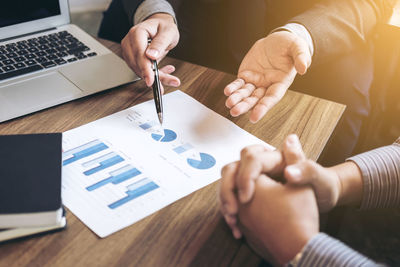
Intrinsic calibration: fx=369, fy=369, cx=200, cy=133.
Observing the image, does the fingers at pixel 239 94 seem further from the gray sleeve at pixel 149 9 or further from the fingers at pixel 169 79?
the gray sleeve at pixel 149 9

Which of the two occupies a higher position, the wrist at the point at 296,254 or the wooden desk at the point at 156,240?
the wrist at the point at 296,254

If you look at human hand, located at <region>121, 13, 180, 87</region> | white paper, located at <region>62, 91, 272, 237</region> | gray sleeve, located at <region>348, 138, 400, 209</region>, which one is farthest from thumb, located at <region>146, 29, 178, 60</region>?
gray sleeve, located at <region>348, 138, 400, 209</region>

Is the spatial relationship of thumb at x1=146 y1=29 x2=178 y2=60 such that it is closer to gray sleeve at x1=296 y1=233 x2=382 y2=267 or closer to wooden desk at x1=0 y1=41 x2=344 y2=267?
wooden desk at x1=0 y1=41 x2=344 y2=267

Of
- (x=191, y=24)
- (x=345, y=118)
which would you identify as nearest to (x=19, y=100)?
(x=191, y=24)

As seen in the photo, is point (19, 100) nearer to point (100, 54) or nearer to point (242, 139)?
point (100, 54)

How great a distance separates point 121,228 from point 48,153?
0.17 m

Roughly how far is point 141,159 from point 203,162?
108 mm

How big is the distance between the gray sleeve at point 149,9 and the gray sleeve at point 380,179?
0.62m

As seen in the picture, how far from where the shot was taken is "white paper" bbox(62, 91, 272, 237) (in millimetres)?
560

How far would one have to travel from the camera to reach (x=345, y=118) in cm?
109

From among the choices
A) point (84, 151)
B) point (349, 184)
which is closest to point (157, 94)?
point (84, 151)

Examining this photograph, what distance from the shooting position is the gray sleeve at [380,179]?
2.10 ft

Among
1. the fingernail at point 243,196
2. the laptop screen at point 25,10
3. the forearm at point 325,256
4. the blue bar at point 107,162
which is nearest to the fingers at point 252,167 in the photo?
the fingernail at point 243,196

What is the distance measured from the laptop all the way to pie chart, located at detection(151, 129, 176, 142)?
0.20 meters
